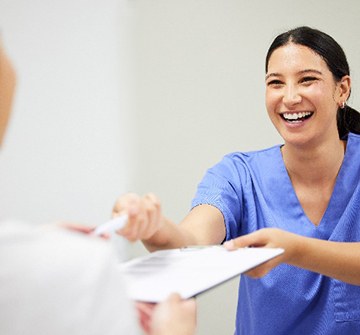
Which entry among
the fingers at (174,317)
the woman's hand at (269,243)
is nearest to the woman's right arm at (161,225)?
the woman's hand at (269,243)

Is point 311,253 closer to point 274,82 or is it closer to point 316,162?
point 316,162

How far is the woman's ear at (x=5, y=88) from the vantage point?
507mm

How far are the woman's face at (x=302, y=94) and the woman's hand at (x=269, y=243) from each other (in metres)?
0.34

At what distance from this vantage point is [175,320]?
557mm

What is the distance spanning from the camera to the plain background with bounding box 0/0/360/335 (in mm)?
1671

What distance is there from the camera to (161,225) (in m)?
0.88

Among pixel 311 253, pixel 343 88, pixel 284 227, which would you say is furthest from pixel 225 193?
pixel 343 88

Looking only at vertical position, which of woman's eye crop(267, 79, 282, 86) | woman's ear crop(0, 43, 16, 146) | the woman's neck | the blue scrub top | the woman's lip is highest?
woman's eye crop(267, 79, 282, 86)

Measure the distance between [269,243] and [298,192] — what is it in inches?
14.5

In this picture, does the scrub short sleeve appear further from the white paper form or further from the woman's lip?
the white paper form

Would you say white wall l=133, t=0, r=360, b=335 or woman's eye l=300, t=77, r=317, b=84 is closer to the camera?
woman's eye l=300, t=77, r=317, b=84

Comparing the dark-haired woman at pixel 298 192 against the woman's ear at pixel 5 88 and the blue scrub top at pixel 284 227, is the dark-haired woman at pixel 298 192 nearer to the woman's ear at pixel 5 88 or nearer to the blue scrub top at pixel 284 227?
the blue scrub top at pixel 284 227

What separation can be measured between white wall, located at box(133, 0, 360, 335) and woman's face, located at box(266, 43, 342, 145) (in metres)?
0.60

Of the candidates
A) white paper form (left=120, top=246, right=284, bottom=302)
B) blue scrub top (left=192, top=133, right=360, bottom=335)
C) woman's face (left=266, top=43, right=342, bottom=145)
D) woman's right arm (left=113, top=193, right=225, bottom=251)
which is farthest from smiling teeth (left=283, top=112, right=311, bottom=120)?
white paper form (left=120, top=246, right=284, bottom=302)
